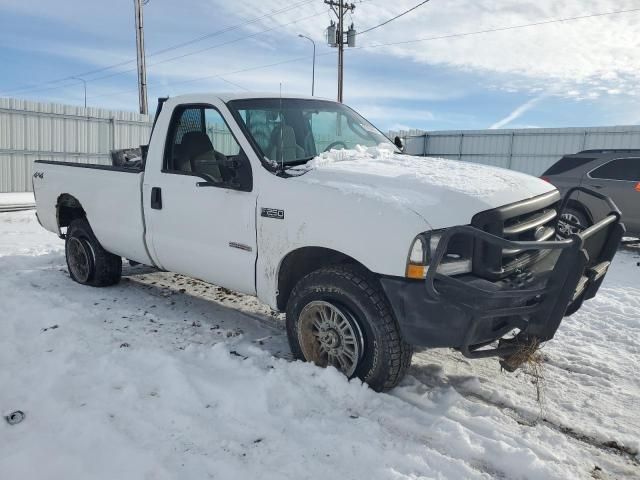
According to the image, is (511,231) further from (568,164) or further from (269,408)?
(568,164)

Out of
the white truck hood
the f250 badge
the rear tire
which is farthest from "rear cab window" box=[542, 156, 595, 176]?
the rear tire

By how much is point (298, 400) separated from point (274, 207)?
1.31 m

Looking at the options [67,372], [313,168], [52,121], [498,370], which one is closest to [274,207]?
[313,168]

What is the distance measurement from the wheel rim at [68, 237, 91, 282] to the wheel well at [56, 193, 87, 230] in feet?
0.98

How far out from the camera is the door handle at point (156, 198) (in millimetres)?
4582

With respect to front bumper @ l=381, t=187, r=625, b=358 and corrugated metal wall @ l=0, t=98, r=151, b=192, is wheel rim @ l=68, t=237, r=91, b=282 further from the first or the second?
corrugated metal wall @ l=0, t=98, r=151, b=192

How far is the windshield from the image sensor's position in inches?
157

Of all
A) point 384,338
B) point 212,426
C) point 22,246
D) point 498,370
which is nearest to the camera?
point 212,426

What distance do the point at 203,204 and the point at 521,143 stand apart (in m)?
24.9

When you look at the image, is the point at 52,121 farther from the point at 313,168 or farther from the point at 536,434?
the point at 536,434

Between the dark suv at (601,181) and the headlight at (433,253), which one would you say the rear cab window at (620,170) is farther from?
the headlight at (433,253)

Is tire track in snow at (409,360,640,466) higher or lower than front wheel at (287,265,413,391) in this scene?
lower

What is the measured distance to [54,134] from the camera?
61.6 feet

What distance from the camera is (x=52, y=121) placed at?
1867 centimetres
